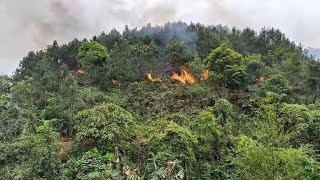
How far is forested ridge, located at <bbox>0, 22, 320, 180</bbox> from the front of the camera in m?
22.6

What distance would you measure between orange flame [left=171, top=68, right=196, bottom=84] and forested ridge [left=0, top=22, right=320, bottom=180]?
5.2 inches

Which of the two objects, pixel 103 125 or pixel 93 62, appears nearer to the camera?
pixel 103 125

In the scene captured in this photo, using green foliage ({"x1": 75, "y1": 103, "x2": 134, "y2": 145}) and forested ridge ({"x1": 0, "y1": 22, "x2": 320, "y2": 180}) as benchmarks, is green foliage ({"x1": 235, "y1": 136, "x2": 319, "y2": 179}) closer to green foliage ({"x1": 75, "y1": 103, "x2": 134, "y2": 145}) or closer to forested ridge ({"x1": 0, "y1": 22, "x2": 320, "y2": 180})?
forested ridge ({"x1": 0, "y1": 22, "x2": 320, "y2": 180})

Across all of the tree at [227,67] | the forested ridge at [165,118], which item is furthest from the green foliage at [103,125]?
the tree at [227,67]

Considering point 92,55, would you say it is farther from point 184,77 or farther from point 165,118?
point 165,118

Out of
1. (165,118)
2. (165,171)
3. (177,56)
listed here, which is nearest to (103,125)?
(165,171)

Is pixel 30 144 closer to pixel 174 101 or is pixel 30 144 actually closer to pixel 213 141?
pixel 213 141

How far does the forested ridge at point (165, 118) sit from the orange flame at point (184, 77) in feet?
0.43

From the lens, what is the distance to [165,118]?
3075 centimetres

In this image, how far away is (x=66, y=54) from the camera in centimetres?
5722

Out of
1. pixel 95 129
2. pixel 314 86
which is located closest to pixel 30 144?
pixel 95 129

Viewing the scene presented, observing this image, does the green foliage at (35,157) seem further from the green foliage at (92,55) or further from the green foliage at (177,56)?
the green foliage at (177,56)

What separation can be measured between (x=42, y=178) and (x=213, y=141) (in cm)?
966

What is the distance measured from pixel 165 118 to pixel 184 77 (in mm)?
13170
